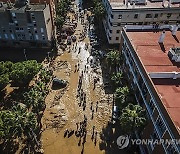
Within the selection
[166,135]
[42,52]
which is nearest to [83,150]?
[166,135]

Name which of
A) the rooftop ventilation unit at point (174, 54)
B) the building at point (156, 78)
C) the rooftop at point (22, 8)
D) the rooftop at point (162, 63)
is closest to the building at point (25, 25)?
the rooftop at point (22, 8)

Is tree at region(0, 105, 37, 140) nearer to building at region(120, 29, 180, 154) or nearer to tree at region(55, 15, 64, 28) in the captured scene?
building at region(120, 29, 180, 154)

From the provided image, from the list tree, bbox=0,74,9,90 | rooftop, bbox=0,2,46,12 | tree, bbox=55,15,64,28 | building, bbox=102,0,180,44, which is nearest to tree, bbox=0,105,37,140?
tree, bbox=0,74,9,90

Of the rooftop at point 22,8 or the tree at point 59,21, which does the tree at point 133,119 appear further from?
the tree at point 59,21

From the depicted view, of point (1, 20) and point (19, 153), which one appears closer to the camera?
point (19, 153)

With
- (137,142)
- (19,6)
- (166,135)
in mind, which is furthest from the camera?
(19,6)

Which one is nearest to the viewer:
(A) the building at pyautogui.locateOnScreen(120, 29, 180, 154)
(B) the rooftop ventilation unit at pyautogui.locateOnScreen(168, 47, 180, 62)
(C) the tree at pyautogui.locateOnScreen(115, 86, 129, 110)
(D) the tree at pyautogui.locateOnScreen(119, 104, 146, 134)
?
(A) the building at pyautogui.locateOnScreen(120, 29, 180, 154)

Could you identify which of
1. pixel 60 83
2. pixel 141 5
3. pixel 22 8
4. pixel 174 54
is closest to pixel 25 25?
pixel 22 8

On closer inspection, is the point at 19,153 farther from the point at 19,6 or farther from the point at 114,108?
the point at 19,6
